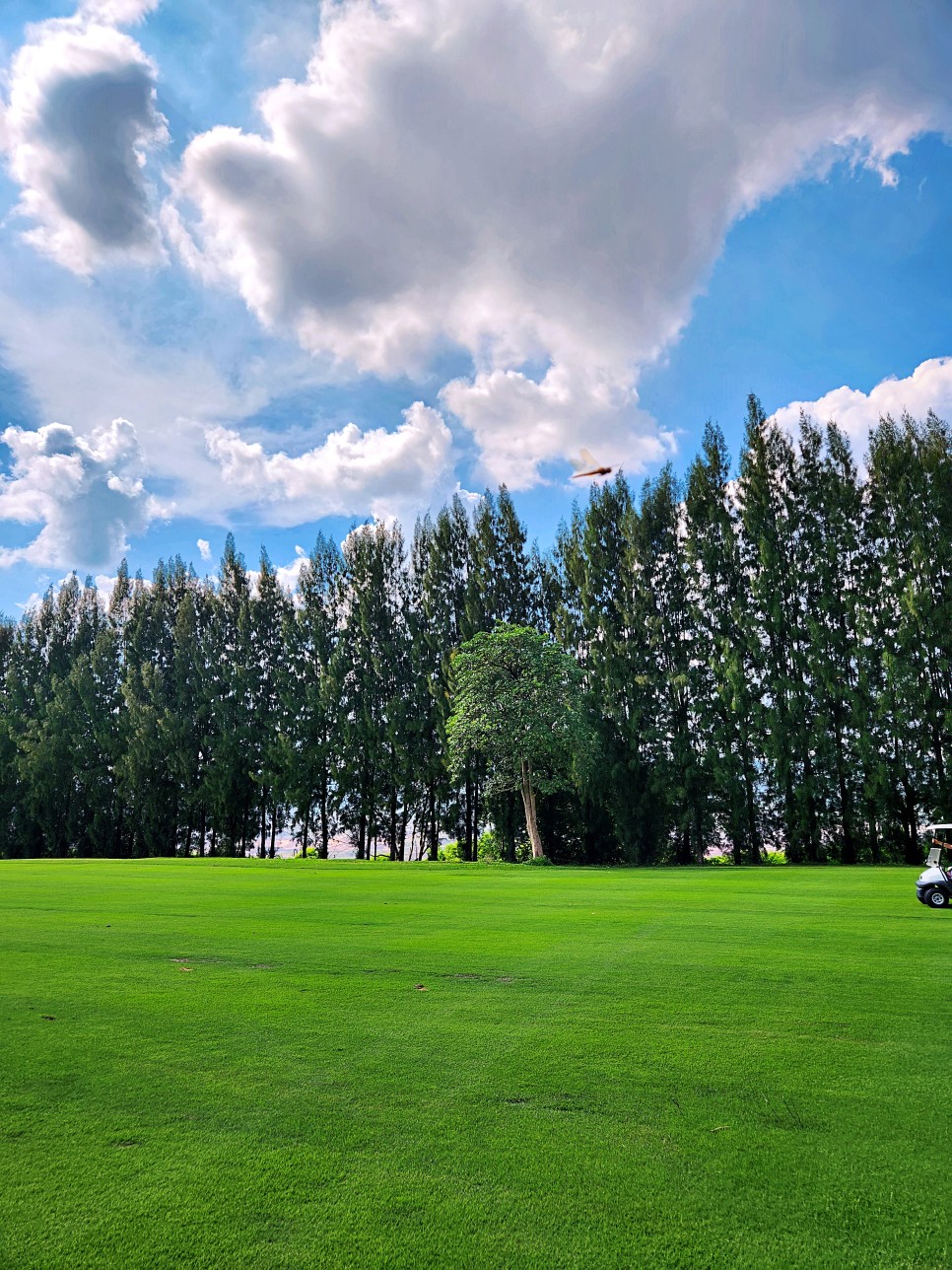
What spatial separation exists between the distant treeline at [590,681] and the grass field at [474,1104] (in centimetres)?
2597

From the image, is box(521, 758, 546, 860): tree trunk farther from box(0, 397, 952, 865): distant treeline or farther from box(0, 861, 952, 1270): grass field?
box(0, 861, 952, 1270): grass field

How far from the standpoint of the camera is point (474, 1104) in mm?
4152

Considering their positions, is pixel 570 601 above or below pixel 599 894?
above

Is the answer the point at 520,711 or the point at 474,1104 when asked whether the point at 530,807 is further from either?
the point at 474,1104

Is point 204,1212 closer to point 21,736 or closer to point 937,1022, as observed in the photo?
point 937,1022

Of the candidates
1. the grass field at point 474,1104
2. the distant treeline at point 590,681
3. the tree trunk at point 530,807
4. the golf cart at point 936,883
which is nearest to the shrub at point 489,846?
the distant treeline at point 590,681

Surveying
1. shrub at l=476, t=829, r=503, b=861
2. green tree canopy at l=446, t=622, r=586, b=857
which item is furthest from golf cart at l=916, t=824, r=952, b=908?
shrub at l=476, t=829, r=503, b=861

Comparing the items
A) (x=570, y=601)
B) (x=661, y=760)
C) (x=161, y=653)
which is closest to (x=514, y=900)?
(x=661, y=760)

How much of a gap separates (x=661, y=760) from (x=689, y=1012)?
32.9 m

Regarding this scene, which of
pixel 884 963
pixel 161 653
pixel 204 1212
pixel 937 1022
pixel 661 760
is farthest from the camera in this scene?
pixel 161 653

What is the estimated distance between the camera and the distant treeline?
34.7 meters

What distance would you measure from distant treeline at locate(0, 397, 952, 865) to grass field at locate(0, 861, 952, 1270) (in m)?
26.0

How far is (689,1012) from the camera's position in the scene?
5.81 m

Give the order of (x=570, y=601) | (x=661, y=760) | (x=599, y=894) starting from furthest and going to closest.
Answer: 1. (x=570, y=601)
2. (x=661, y=760)
3. (x=599, y=894)
